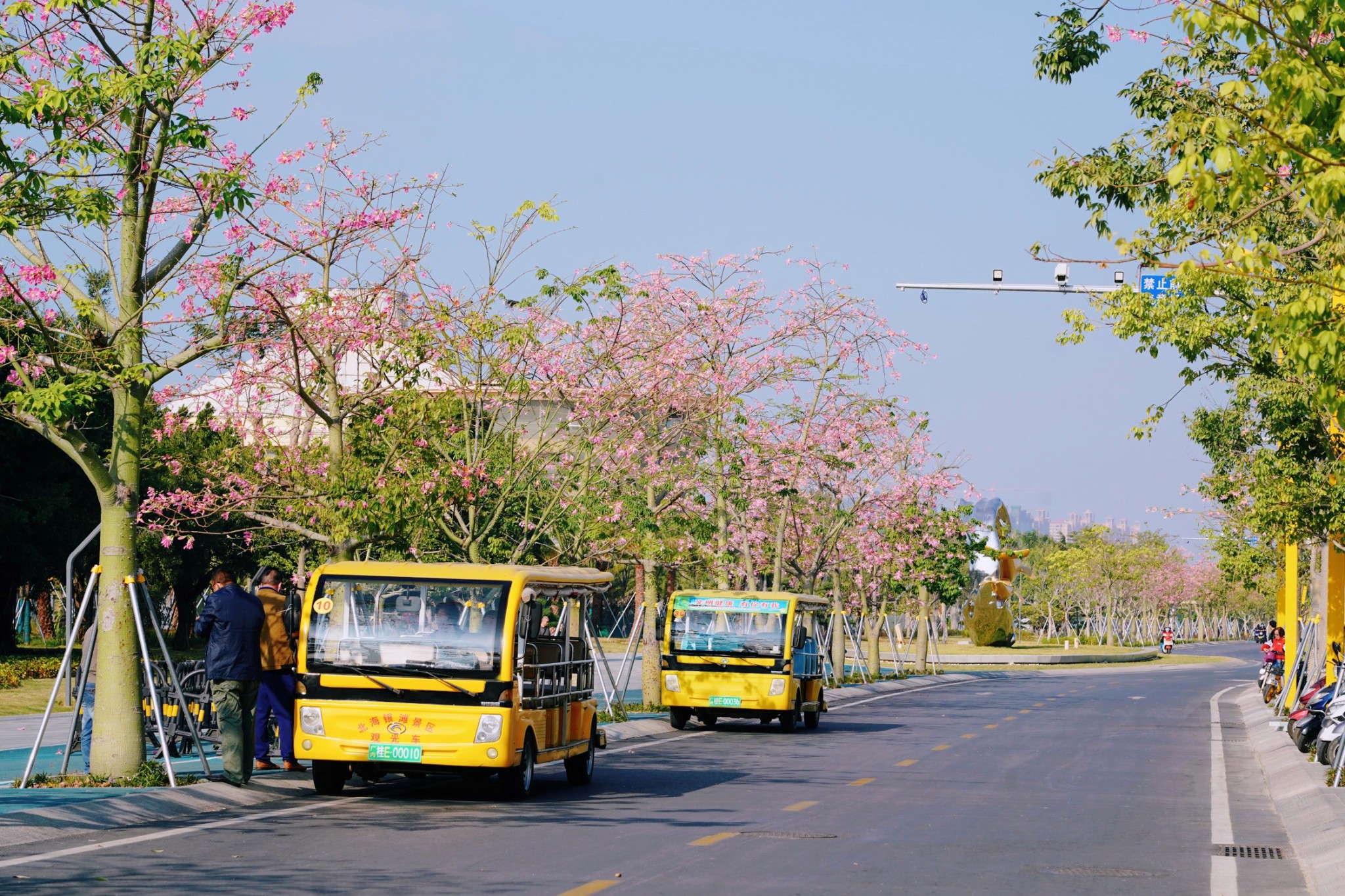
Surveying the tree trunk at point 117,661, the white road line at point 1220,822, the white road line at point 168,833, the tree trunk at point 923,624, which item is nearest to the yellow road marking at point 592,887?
the white road line at point 168,833

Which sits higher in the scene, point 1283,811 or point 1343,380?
point 1343,380

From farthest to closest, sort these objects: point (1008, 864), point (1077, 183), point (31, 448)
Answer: point (31, 448) → point (1077, 183) → point (1008, 864)

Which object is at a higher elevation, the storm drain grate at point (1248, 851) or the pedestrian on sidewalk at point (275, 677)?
the pedestrian on sidewalk at point (275, 677)

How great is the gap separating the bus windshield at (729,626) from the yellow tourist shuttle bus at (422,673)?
12.1m

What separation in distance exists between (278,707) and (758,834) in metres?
5.45

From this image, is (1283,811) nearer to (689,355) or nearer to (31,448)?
(689,355)

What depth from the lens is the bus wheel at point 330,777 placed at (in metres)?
15.5

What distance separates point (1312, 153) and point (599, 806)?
833cm

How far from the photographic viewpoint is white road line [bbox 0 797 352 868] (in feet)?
36.3

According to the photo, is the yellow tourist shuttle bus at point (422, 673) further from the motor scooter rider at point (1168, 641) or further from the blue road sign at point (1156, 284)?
the motor scooter rider at point (1168, 641)

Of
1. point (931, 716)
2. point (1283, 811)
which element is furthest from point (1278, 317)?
point (931, 716)

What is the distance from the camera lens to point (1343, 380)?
439 inches

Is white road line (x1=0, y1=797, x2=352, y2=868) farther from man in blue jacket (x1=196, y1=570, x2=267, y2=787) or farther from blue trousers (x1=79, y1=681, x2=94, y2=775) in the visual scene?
blue trousers (x1=79, y1=681, x2=94, y2=775)

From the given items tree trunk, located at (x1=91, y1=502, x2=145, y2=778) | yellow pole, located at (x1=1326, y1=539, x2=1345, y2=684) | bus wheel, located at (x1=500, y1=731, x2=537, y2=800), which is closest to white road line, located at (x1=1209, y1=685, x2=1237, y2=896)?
yellow pole, located at (x1=1326, y1=539, x2=1345, y2=684)
